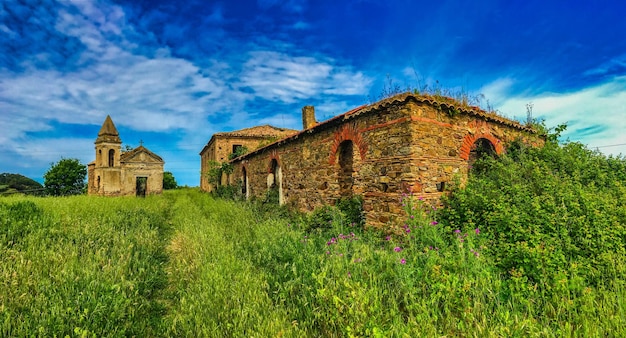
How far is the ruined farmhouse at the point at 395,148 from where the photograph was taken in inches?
259

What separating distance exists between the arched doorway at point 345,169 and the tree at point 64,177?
42.4 m

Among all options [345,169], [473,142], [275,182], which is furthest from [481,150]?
[275,182]

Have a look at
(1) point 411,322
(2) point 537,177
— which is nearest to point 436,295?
(1) point 411,322

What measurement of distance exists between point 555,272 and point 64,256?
754 cm

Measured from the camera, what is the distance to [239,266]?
4.90m

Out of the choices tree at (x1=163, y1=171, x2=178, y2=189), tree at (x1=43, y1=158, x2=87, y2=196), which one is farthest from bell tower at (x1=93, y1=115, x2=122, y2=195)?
tree at (x1=163, y1=171, x2=178, y2=189)

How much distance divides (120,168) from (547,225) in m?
31.5

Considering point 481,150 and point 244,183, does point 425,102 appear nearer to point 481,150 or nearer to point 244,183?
point 481,150

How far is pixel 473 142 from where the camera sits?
789 centimetres

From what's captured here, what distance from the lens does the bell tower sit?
90.1ft

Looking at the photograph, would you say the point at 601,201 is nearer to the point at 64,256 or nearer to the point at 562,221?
the point at 562,221

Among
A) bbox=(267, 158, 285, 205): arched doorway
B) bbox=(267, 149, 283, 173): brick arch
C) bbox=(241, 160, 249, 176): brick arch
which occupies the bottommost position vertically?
bbox=(267, 158, 285, 205): arched doorway

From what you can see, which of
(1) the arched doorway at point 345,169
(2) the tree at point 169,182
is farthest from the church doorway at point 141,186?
(1) the arched doorway at point 345,169

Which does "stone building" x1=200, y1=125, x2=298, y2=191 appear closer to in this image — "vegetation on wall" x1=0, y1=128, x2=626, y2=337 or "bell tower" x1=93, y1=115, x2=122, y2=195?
"bell tower" x1=93, y1=115, x2=122, y2=195
